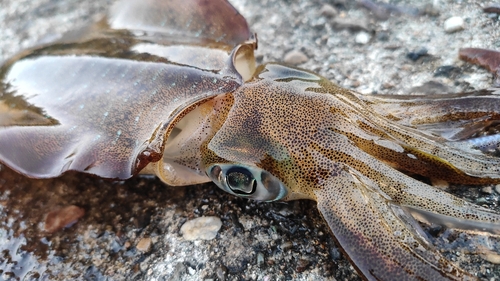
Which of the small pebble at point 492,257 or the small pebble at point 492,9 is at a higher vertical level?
the small pebble at point 492,9

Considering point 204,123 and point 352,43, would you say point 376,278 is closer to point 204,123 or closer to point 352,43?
point 204,123

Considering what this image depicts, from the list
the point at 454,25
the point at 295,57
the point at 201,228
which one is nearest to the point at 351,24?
the point at 295,57

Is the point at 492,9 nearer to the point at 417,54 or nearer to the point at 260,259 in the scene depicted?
the point at 417,54

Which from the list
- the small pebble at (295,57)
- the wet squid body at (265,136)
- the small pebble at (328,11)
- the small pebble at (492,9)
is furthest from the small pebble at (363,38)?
the wet squid body at (265,136)

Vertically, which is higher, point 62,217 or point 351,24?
point 351,24

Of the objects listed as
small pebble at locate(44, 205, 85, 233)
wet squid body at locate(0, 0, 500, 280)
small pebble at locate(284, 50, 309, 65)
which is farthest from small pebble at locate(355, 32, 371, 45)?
small pebble at locate(44, 205, 85, 233)

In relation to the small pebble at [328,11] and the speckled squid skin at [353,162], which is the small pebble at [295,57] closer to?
the small pebble at [328,11]
